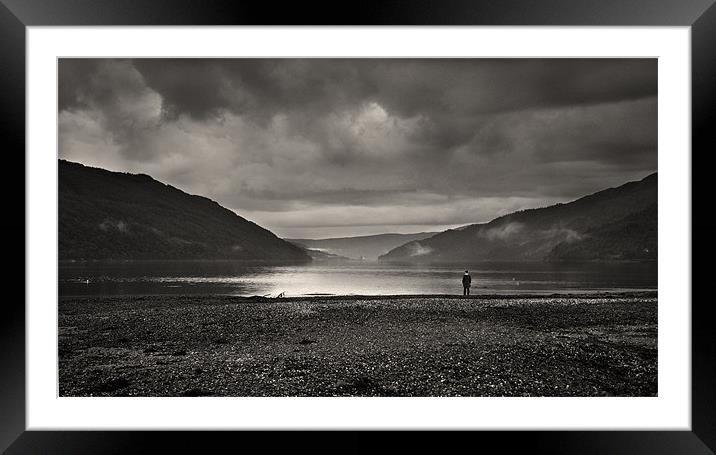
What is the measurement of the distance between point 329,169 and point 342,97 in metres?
16.1

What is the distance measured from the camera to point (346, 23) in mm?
3271

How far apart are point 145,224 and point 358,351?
10629 centimetres

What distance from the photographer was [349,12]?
3.23 metres

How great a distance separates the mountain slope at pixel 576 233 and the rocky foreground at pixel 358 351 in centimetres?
7827

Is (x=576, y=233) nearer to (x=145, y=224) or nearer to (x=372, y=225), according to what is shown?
(x=372, y=225)

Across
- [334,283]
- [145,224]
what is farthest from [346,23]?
[145,224]

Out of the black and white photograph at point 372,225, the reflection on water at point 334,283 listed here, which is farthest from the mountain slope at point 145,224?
the reflection on water at point 334,283

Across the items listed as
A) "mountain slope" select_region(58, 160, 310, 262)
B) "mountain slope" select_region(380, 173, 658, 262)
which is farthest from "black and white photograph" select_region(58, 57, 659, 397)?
"mountain slope" select_region(58, 160, 310, 262)

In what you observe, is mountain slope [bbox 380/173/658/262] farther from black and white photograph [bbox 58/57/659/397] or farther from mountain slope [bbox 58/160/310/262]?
mountain slope [bbox 58/160/310/262]

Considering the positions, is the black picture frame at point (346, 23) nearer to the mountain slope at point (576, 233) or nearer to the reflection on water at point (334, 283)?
the reflection on water at point (334, 283)

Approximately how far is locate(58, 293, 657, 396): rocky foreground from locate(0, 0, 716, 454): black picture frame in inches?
136

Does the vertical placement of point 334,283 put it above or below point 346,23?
below

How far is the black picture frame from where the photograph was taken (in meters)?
3.21

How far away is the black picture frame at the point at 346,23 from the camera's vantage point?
3205 millimetres
